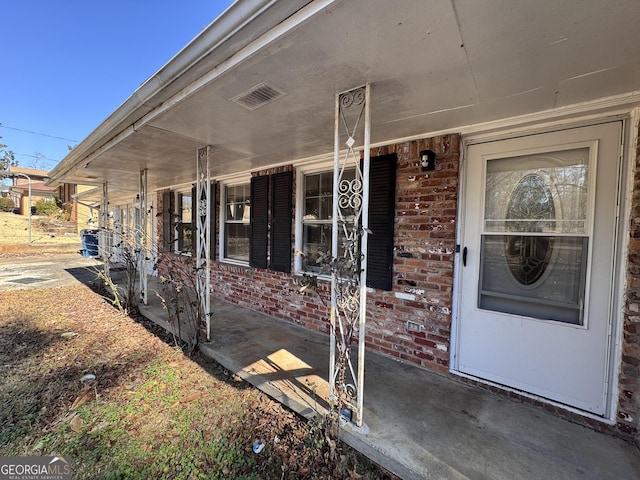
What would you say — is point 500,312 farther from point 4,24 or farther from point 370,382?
point 4,24

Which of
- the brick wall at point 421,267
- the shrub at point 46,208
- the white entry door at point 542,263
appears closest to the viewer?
the white entry door at point 542,263

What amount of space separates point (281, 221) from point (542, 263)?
301 cm

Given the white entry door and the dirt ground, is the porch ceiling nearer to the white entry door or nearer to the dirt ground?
the white entry door

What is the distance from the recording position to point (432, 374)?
262cm

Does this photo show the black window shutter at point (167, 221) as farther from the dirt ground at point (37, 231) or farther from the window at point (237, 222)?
the dirt ground at point (37, 231)

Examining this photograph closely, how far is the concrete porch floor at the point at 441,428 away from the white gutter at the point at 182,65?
7.79 ft

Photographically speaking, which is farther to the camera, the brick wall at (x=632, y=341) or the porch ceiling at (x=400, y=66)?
the brick wall at (x=632, y=341)

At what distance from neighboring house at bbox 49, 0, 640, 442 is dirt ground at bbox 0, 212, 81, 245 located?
14.2m

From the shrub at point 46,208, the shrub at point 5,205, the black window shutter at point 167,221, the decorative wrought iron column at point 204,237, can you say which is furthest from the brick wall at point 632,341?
the shrub at point 5,205

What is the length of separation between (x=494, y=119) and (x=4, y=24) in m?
10.6

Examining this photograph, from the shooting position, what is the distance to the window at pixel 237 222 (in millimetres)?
4922

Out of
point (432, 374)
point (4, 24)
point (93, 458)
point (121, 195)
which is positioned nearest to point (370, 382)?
point (432, 374)

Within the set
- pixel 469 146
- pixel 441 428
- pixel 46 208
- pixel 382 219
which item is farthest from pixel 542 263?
pixel 46 208

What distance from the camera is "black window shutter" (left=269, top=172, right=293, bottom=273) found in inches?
156
